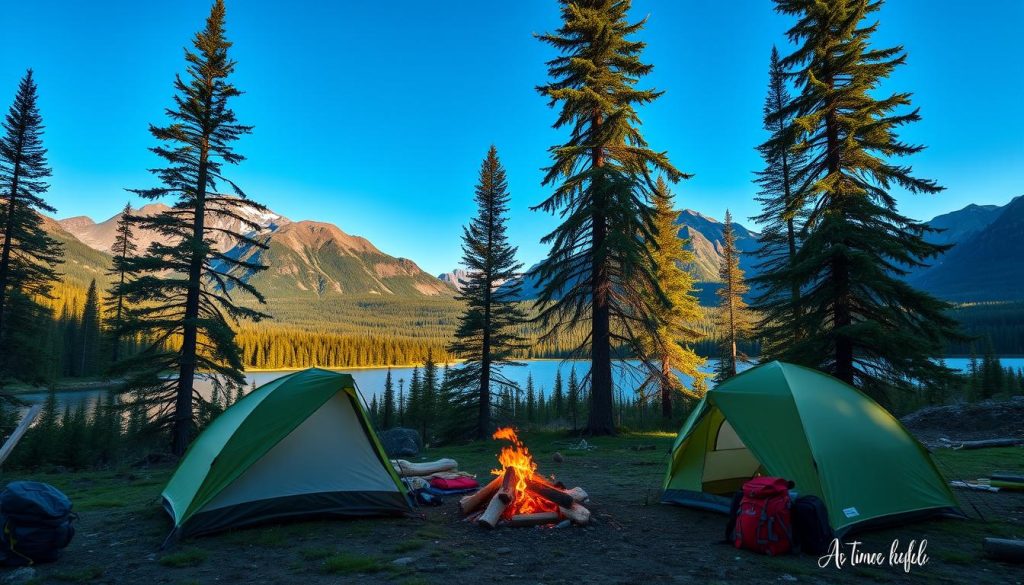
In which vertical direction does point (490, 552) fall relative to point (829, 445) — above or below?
below

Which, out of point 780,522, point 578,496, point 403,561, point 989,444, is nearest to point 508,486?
point 578,496

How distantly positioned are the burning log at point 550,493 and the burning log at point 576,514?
71 millimetres

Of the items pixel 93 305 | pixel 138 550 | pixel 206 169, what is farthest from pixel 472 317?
pixel 93 305

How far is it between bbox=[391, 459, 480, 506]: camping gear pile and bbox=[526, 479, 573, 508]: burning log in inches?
83.0

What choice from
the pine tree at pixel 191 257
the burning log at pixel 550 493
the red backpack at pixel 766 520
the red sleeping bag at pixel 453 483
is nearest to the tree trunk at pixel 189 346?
the pine tree at pixel 191 257

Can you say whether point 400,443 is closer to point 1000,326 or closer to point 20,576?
point 20,576

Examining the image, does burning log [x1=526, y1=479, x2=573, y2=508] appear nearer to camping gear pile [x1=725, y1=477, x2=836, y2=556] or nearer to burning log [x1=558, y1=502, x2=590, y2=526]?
burning log [x1=558, y1=502, x2=590, y2=526]

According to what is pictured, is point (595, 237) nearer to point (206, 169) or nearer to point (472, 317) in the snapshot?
point (472, 317)

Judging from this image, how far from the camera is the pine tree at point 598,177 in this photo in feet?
54.9

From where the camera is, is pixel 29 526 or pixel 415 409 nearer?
pixel 29 526

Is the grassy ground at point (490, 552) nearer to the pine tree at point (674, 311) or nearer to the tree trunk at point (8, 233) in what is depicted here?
the pine tree at point (674, 311)

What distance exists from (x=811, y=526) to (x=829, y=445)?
4.37 ft

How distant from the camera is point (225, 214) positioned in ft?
56.5

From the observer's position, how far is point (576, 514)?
725 cm
